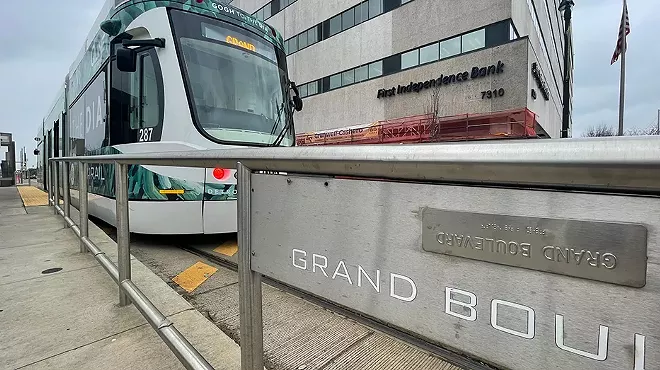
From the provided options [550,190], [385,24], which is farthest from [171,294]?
[385,24]

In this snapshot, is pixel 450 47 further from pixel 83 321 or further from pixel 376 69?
pixel 83 321

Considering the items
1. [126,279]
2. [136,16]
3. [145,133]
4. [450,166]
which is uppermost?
[136,16]

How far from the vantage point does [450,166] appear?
801 mm

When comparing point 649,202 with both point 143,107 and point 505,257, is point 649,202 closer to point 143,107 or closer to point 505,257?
point 505,257

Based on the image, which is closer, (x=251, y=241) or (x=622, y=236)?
(x=622, y=236)

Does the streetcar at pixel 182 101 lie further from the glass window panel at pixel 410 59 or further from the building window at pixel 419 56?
the glass window panel at pixel 410 59

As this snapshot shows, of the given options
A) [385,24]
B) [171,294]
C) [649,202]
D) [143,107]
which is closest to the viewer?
[649,202]

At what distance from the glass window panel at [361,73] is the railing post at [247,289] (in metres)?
22.0

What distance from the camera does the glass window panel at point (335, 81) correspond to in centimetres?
2372

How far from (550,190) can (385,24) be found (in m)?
22.3

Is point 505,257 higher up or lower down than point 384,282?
higher up

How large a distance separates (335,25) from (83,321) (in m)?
24.0

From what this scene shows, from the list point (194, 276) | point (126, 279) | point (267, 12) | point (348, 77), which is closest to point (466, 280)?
point (126, 279)

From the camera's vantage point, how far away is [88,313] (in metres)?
2.60
